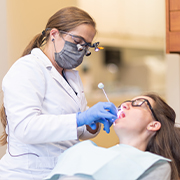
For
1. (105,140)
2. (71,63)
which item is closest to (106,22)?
(105,140)

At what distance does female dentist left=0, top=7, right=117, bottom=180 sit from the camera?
1308mm

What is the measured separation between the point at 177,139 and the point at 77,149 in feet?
1.75

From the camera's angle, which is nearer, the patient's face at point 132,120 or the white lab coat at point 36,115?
the white lab coat at point 36,115

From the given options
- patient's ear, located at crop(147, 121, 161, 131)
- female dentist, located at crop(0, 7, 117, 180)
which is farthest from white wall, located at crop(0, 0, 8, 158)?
patient's ear, located at crop(147, 121, 161, 131)

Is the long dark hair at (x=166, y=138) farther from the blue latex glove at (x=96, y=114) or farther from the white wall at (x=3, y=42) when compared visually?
the white wall at (x=3, y=42)

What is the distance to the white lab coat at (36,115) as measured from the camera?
51.2 inches

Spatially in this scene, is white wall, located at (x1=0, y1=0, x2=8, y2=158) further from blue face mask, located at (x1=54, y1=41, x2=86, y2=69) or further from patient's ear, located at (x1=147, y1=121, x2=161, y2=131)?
patient's ear, located at (x1=147, y1=121, x2=161, y2=131)

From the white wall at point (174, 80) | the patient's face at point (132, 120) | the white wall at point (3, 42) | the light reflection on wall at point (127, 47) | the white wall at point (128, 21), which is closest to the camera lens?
the patient's face at point (132, 120)

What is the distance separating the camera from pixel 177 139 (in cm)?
151

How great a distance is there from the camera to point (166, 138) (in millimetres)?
1494

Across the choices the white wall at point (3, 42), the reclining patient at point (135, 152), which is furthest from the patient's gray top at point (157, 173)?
the white wall at point (3, 42)

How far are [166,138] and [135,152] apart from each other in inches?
9.8

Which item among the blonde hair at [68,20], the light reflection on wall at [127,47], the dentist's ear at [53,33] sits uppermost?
the blonde hair at [68,20]

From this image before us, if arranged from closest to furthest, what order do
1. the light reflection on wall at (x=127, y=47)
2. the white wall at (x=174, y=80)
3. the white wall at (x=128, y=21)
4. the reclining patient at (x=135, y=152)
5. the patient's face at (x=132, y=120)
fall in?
1. the reclining patient at (x=135, y=152)
2. the patient's face at (x=132, y=120)
3. the white wall at (x=174, y=80)
4. the white wall at (x=128, y=21)
5. the light reflection on wall at (x=127, y=47)
